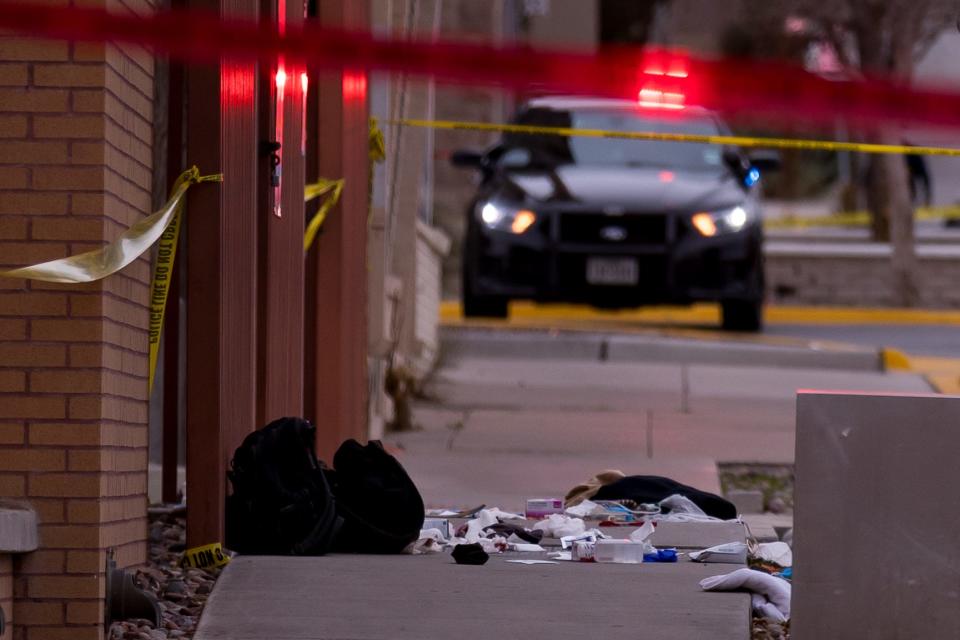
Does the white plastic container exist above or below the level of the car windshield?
below

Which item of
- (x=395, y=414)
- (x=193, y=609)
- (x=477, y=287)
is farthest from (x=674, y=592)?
(x=477, y=287)

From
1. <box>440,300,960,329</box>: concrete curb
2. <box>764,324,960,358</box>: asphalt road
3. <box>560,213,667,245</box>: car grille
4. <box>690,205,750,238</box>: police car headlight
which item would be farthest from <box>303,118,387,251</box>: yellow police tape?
<box>764,324,960,358</box>: asphalt road

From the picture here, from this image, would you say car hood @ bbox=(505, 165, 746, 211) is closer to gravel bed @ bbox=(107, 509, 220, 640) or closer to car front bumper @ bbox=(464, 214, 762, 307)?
car front bumper @ bbox=(464, 214, 762, 307)

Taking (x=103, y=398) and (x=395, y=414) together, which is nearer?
(x=103, y=398)

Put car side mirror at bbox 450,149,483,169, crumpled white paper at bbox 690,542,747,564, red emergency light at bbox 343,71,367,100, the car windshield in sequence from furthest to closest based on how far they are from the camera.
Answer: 1. the car windshield
2. car side mirror at bbox 450,149,483,169
3. red emergency light at bbox 343,71,367,100
4. crumpled white paper at bbox 690,542,747,564

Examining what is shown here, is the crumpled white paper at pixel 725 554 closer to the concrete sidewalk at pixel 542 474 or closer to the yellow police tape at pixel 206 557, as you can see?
the concrete sidewalk at pixel 542 474

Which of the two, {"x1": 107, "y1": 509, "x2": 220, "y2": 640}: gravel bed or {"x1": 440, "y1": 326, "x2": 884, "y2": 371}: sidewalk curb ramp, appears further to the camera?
{"x1": 440, "y1": 326, "x2": 884, "y2": 371}: sidewalk curb ramp

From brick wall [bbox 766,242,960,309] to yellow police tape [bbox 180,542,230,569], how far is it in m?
15.4

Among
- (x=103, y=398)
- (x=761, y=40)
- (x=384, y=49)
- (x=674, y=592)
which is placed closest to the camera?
(x=384, y=49)

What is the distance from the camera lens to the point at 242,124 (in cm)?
616

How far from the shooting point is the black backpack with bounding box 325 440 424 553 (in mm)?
5918

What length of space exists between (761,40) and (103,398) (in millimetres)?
29602

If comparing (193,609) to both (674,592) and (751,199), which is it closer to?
(674,592)

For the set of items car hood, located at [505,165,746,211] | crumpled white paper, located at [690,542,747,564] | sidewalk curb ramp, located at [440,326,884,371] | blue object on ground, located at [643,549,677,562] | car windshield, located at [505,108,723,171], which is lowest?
blue object on ground, located at [643,549,677,562]
